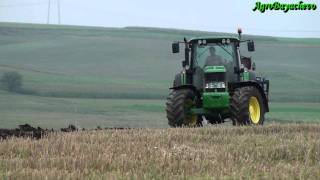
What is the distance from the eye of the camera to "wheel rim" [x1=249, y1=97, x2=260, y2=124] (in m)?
16.8

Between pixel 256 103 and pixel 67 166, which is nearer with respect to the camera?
pixel 67 166

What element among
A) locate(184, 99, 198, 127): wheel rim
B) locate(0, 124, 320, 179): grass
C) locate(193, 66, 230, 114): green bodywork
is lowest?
locate(0, 124, 320, 179): grass

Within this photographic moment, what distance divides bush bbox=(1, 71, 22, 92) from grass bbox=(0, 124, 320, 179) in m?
33.2

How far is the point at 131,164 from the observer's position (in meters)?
8.45

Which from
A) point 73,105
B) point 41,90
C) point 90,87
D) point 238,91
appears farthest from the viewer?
point 90,87

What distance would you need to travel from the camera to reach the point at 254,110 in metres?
17.1

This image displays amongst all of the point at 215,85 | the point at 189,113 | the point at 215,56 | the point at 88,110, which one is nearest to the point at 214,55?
the point at 215,56

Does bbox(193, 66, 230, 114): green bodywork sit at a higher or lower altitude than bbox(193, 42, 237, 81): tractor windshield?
lower

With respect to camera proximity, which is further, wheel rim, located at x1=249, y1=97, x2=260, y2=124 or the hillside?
the hillside

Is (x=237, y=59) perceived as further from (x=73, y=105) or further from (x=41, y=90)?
(x=41, y=90)

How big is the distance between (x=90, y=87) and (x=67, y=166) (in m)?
39.8

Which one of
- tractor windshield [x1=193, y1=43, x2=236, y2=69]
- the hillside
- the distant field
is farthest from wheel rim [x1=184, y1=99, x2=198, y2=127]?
the hillside

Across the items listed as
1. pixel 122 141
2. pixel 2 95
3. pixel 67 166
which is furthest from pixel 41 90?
pixel 67 166

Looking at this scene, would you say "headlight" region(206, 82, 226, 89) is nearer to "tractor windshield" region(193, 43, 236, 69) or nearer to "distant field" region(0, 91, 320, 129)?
"tractor windshield" region(193, 43, 236, 69)
